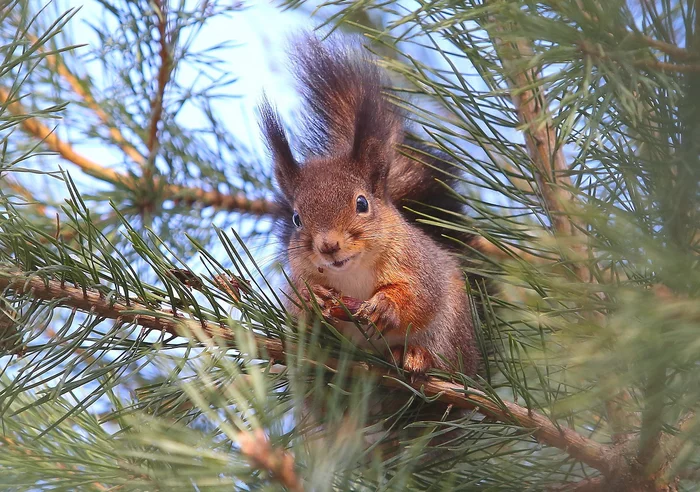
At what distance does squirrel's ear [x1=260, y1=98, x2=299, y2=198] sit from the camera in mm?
1455

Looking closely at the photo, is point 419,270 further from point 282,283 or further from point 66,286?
point 66,286

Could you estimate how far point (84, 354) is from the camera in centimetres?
90

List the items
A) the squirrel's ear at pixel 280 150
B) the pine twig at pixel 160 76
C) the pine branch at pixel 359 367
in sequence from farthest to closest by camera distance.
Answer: the pine twig at pixel 160 76
the squirrel's ear at pixel 280 150
the pine branch at pixel 359 367

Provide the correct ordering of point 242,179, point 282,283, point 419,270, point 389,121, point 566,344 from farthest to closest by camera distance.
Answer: point 242,179 < point 282,283 < point 389,121 < point 419,270 < point 566,344

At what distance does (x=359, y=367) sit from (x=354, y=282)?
36 centimetres

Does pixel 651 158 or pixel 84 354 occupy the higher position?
pixel 651 158

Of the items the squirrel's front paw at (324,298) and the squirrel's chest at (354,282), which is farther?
the squirrel's chest at (354,282)

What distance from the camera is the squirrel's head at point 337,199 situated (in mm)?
1365

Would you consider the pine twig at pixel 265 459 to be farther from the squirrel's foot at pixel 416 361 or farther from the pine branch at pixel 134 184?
the pine branch at pixel 134 184

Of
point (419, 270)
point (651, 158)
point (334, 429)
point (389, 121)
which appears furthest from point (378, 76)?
point (334, 429)

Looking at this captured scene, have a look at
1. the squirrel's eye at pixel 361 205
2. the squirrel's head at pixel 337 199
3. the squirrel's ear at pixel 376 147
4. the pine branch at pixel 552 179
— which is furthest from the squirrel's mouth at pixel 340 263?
the pine branch at pixel 552 179

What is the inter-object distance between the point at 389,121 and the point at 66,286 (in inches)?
32.2

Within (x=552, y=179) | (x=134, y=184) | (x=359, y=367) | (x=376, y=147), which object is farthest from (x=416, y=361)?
(x=134, y=184)

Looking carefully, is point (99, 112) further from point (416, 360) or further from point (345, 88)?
point (416, 360)
